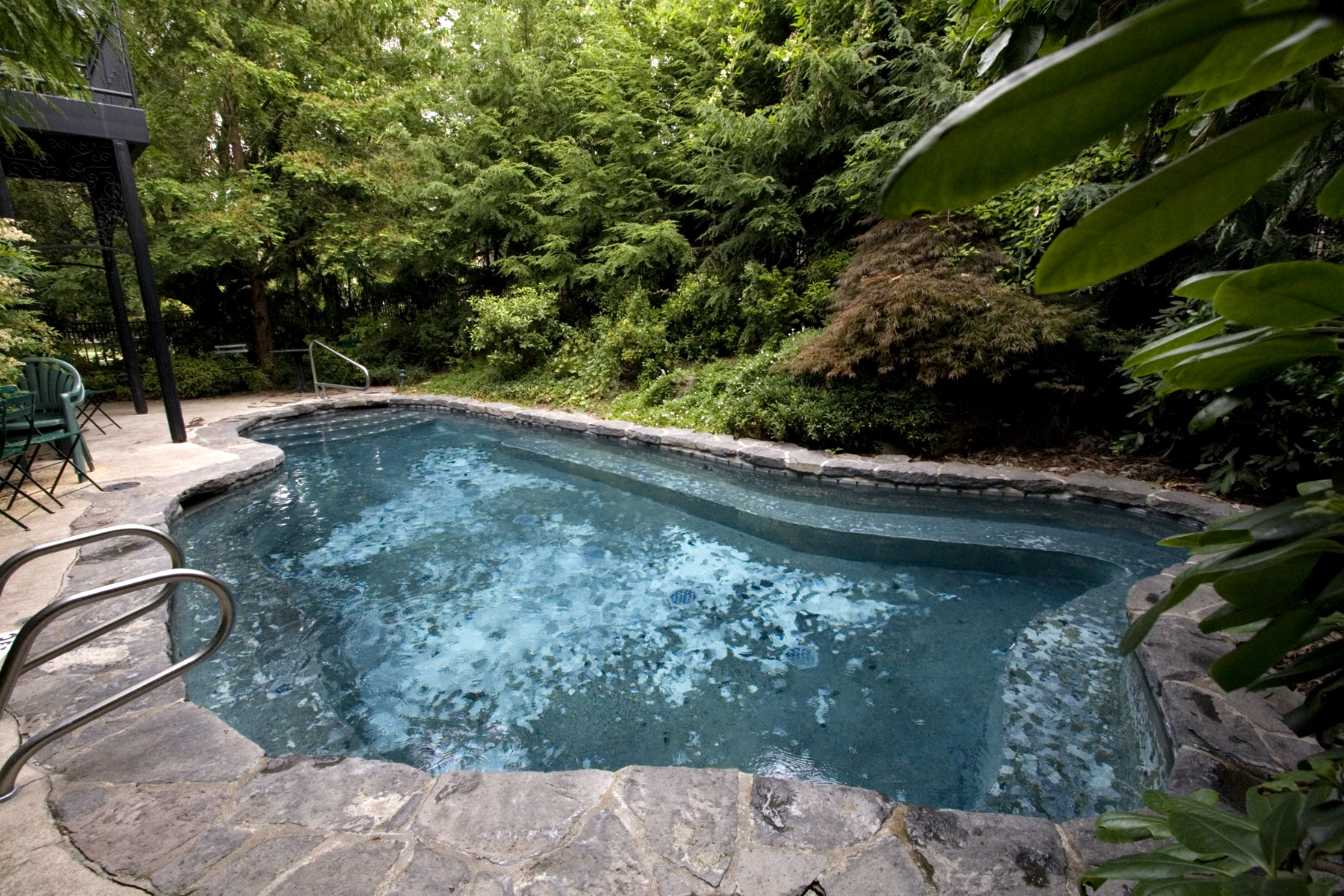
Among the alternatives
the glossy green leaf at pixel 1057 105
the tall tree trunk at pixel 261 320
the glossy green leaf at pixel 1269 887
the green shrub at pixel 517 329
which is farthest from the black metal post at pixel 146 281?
the glossy green leaf at pixel 1269 887

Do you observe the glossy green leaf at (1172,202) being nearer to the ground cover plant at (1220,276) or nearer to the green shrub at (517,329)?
the ground cover plant at (1220,276)

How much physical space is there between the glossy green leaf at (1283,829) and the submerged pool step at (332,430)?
859 centimetres

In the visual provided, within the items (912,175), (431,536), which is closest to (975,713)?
(912,175)

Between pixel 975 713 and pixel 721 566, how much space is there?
178cm

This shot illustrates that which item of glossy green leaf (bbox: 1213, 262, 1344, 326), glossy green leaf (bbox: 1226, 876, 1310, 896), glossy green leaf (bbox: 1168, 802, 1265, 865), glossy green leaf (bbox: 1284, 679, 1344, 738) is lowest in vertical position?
glossy green leaf (bbox: 1168, 802, 1265, 865)

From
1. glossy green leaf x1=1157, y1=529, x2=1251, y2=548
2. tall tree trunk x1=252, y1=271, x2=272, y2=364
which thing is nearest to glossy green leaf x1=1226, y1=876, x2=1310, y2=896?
glossy green leaf x1=1157, y1=529, x2=1251, y2=548

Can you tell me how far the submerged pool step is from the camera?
303 inches

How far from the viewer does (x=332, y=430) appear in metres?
8.20

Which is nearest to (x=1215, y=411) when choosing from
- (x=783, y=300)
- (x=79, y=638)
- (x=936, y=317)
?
(x=79, y=638)

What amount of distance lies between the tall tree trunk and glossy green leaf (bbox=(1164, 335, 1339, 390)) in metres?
13.4

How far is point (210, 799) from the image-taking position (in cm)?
164

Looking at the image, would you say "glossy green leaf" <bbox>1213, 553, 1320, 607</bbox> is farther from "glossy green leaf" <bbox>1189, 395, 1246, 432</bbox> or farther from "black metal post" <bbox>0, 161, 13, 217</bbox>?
"black metal post" <bbox>0, 161, 13, 217</bbox>

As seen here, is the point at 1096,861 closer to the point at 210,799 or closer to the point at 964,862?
the point at 964,862

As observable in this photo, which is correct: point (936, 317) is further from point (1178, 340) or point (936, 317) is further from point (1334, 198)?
point (1334, 198)
